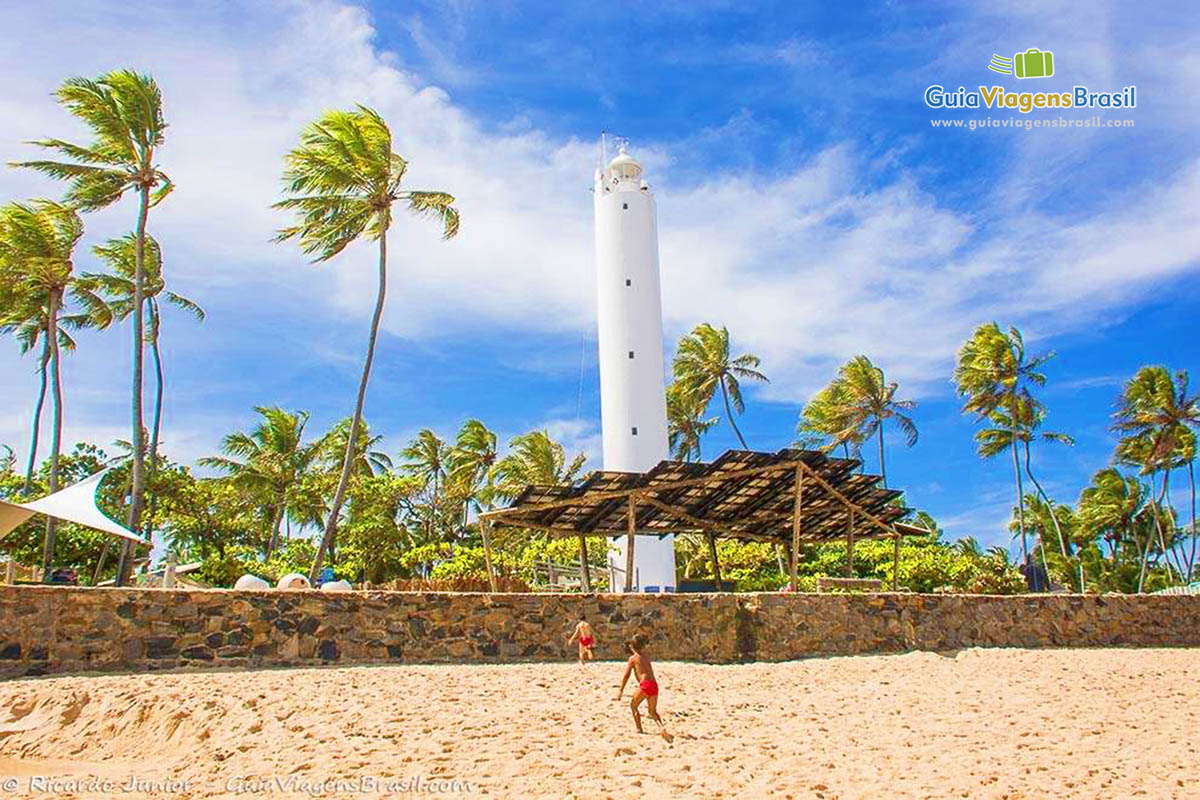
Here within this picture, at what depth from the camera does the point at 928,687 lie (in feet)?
36.6

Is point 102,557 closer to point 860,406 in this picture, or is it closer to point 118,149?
point 118,149

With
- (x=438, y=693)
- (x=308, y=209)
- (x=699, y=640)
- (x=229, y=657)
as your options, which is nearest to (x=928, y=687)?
(x=699, y=640)

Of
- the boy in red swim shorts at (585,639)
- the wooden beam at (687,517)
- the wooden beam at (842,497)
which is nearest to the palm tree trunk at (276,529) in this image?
the wooden beam at (687,517)

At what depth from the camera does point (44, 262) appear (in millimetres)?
22719

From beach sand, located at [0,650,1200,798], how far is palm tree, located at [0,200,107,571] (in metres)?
15.0

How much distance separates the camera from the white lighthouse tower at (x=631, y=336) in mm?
26078

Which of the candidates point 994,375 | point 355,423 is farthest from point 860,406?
point 355,423

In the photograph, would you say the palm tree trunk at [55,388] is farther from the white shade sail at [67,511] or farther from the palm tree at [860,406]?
the palm tree at [860,406]

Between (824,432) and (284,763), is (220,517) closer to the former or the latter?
(824,432)

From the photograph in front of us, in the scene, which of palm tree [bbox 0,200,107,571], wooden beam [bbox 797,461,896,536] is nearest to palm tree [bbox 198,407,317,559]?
palm tree [bbox 0,200,107,571]

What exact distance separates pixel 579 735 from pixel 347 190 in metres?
17.7

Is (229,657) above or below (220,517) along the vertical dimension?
below

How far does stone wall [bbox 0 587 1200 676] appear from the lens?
10.1 meters

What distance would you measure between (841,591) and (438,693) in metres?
8.02
